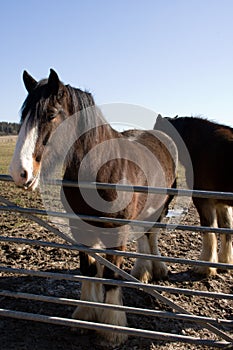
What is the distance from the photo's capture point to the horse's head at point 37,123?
2453 mm

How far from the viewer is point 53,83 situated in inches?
110

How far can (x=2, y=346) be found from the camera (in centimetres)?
298

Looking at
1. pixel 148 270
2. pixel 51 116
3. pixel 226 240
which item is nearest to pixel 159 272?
pixel 148 270

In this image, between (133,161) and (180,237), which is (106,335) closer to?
(133,161)

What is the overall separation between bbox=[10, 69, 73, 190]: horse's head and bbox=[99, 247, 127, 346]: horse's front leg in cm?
113

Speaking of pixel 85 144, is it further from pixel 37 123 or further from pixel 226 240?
pixel 226 240

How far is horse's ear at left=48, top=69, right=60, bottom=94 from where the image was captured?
9.07 ft

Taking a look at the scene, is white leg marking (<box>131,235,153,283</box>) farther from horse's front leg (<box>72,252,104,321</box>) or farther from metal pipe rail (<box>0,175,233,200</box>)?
metal pipe rail (<box>0,175,233,200</box>)

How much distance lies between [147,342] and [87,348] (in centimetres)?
53

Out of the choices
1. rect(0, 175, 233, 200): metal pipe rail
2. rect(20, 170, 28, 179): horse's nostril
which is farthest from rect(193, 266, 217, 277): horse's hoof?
rect(20, 170, 28, 179): horse's nostril

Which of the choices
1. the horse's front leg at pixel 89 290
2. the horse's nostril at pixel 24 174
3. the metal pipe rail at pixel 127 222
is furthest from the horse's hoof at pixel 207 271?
the horse's nostril at pixel 24 174

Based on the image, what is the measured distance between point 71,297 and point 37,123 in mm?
2094

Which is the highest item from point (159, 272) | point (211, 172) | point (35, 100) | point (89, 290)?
point (35, 100)

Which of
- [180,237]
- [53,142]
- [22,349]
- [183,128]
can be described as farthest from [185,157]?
[22,349]
